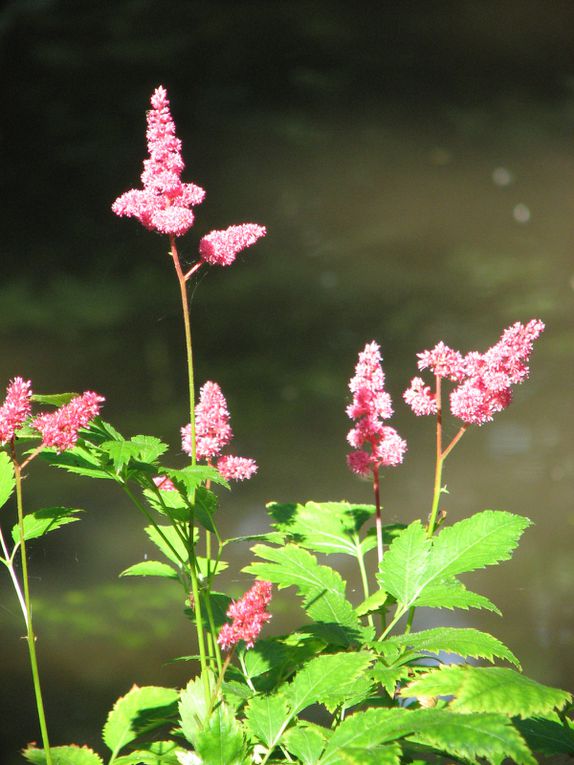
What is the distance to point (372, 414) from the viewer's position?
78 centimetres

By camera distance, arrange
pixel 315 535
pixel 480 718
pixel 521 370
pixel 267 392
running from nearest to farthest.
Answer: pixel 480 718, pixel 521 370, pixel 315 535, pixel 267 392

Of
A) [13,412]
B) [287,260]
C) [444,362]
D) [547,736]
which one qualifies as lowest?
[547,736]

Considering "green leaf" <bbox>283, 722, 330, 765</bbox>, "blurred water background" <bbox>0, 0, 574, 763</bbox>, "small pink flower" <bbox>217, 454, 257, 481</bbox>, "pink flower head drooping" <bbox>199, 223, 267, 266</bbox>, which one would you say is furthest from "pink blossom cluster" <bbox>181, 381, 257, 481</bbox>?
"blurred water background" <bbox>0, 0, 574, 763</bbox>

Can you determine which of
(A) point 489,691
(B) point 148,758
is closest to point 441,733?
(A) point 489,691

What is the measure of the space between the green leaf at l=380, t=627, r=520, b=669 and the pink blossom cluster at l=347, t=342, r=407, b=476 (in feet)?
0.60

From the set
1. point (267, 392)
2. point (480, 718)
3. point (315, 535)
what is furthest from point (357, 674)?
point (267, 392)

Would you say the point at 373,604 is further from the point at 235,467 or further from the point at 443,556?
the point at 235,467

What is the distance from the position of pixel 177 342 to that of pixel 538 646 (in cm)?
89

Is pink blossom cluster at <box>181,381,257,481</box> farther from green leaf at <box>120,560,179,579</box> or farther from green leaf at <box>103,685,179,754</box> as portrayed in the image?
green leaf at <box>103,685,179,754</box>

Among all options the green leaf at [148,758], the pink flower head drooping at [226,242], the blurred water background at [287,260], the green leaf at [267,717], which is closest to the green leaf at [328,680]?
the green leaf at [267,717]

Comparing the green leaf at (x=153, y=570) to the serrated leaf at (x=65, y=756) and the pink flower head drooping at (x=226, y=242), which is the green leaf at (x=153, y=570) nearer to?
the serrated leaf at (x=65, y=756)

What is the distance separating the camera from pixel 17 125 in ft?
4.75

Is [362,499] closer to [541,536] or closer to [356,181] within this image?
[541,536]

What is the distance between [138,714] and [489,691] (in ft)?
1.28
